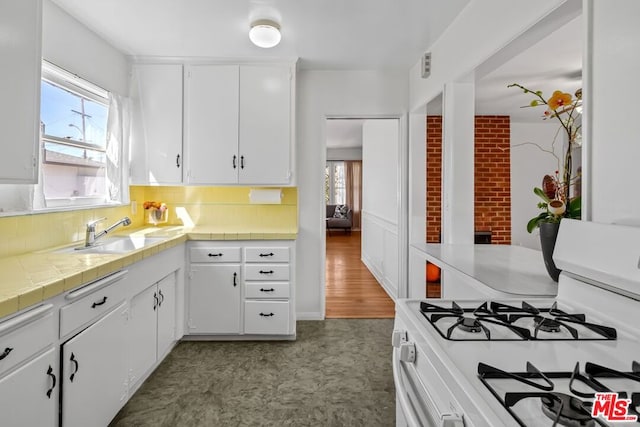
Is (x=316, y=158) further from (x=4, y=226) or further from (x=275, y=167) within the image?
(x=4, y=226)

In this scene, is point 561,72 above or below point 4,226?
above

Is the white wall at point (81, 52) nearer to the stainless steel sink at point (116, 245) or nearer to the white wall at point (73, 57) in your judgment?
the white wall at point (73, 57)

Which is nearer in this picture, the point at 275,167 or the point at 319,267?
the point at 275,167

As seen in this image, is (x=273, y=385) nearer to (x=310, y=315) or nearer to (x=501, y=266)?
(x=310, y=315)

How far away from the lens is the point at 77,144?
2.64 meters

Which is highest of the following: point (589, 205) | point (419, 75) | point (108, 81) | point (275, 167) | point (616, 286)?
point (419, 75)

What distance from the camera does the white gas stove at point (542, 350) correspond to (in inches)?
23.3

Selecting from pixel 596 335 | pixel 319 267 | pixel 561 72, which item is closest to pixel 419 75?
pixel 561 72

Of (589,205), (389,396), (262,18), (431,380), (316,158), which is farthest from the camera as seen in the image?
(316,158)

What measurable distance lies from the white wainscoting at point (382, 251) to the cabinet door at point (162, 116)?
2.39 m

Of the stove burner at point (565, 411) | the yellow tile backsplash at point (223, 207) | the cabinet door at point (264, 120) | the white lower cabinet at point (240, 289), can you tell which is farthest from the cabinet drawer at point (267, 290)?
the stove burner at point (565, 411)

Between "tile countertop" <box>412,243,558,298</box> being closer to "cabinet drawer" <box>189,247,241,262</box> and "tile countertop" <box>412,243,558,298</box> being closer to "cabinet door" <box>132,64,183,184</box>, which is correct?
"cabinet drawer" <box>189,247,241,262</box>

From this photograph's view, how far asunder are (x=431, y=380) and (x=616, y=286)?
0.62 meters

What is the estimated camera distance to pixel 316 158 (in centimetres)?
354
